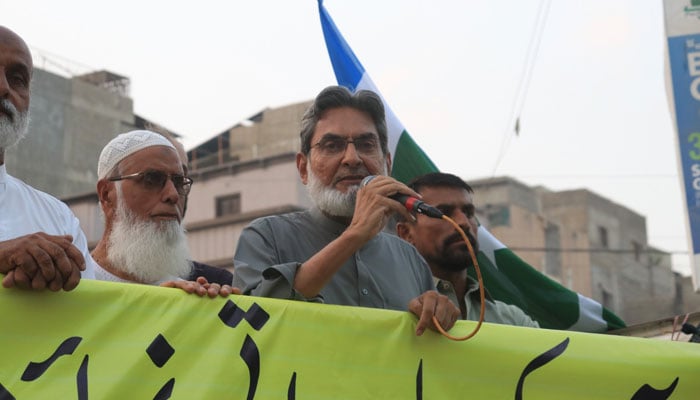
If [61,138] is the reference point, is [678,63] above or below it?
above

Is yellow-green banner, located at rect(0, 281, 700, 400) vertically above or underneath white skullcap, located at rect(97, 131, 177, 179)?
underneath

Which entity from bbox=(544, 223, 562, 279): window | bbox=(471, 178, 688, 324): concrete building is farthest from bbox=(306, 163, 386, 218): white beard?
bbox=(544, 223, 562, 279): window

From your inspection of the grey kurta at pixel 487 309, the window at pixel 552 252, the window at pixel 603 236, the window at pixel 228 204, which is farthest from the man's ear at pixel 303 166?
the window at pixel 603 236

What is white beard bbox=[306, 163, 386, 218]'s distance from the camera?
411 cm

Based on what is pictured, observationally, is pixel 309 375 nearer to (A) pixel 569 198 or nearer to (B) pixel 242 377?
(B) pixel 242 377

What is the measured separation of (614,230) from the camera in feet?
153

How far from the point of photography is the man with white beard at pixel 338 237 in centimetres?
370

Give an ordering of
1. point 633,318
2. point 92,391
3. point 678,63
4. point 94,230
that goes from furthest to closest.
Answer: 1. point 633,318
2. point 94,230
3. point 678,63
4. point 92,391

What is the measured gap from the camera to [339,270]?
4074mm

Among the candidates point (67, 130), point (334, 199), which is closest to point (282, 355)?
point (334, 199)

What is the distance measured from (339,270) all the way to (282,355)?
539 millimetres

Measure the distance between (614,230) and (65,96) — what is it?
24.5 meters

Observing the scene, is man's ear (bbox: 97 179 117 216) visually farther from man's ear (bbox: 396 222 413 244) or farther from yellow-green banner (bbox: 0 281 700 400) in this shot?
man's ear (bbox: 396 222 413 244)

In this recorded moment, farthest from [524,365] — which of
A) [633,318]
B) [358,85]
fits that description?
[633,318]
